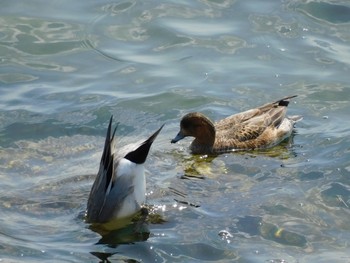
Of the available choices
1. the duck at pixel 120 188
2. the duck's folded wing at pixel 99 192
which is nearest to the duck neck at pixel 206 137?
the duck at pixel 120 188

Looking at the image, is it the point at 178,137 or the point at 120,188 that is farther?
the point at 178,137

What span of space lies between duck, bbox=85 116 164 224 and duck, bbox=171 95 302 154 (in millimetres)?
2249

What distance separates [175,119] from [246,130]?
90cm

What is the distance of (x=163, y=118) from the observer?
39.3ft

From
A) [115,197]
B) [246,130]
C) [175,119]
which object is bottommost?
[246,130]

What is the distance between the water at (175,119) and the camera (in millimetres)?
8789

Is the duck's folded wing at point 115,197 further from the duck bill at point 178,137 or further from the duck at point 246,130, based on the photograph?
the duck at point 246,130

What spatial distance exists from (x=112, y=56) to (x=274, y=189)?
4287 mm

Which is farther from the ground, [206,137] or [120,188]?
[120,188]

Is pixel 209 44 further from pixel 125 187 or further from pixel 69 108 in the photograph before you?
pixel 125 187

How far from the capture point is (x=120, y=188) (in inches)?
370

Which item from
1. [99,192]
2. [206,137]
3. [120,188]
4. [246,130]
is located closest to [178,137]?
[206,137]

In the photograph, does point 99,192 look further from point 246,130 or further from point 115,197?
point 246,130

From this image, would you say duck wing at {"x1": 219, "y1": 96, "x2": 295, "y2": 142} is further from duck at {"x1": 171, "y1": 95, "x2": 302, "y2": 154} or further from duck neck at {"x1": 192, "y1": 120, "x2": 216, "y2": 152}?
duck neck at {"x1": 192, "y1": 120, "x2": 216, "y2": 152}
